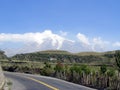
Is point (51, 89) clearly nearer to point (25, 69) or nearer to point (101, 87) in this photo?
point (101, 87)

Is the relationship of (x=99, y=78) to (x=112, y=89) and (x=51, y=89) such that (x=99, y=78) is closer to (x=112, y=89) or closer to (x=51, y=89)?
(x=112, y=89)

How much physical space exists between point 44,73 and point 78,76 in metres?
21.3

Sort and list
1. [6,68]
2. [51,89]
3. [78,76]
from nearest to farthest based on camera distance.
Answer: [51,89] → [78,76] → [6,68]

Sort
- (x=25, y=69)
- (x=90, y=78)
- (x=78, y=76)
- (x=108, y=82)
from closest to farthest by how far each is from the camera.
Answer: (x=108, y=82), (x=90, y=78), (x=78, y=76), (x=25, y=69)

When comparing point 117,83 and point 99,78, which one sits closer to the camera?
point 117,83

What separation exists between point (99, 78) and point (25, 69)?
4040 centimetres

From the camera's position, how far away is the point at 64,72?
52500 mm

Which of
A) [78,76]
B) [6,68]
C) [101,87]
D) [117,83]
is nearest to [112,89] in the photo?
[117,83]

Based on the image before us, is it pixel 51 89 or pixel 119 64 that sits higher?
pixel 119 64

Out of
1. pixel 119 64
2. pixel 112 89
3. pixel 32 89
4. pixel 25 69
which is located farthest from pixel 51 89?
pixel 25 69

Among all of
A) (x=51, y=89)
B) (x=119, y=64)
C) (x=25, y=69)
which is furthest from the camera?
(x=25, y=69)

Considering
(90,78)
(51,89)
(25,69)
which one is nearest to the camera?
(51,89)

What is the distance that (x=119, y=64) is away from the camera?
184 ft

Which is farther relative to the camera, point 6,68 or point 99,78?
point 6,68
